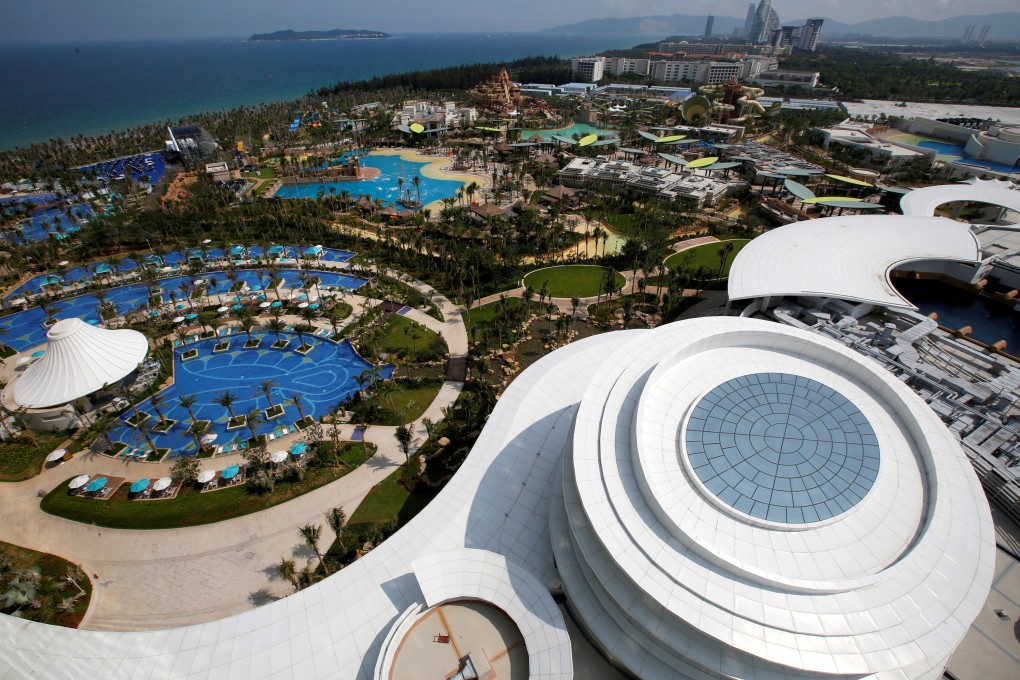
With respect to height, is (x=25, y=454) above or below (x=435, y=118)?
below

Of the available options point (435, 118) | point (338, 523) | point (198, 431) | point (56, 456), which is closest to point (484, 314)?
point (198, 431)

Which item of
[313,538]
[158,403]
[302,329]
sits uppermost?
[313,538]

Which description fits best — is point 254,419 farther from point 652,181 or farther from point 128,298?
point 652,181

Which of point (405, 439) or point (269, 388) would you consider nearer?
point (405, 439)

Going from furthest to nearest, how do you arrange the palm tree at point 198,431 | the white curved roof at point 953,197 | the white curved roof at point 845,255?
1. the white curved roof at point 953,197
2. the white curved roof at point 845,255
3. the palm tree at point 198,431

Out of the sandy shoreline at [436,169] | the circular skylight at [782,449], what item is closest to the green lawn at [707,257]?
the sandy shoreline at [436,169]

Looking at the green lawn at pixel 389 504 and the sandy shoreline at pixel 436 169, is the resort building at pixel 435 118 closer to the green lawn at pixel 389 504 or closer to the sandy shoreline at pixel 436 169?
the sandy shoreline at pixel 436 169
